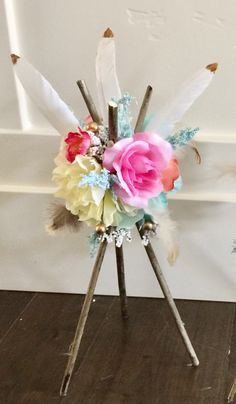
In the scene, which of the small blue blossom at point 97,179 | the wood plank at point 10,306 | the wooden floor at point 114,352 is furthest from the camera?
the wood plank at point 10,306

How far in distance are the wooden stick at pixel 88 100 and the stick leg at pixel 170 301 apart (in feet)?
0.58

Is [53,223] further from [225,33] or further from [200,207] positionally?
[225,33]

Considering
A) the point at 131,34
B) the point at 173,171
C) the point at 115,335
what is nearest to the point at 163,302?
the point at 115,335

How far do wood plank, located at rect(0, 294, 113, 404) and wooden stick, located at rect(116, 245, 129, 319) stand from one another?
0.14 ft

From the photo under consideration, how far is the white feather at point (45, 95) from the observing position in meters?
0.80

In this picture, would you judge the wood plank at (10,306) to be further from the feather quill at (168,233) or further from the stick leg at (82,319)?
the feather quill at (168,233)

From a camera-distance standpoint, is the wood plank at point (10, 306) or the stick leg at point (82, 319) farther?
the wood plank at point (10, 306)

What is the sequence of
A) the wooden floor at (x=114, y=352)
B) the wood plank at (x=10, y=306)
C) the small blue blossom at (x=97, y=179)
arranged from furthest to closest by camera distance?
the wood plank at (x=10, y=306)
the wooden floor at (x=114, y=352)
the small blue blossom at (x=97, y=179)

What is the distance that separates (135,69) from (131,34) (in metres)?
0.06

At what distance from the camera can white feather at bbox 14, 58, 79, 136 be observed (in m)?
0.80

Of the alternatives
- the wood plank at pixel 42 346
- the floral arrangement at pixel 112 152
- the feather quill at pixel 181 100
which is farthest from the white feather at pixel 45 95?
the wood plank at pixel 42 346

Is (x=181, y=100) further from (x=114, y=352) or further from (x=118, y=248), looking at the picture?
(x=114, y=352)

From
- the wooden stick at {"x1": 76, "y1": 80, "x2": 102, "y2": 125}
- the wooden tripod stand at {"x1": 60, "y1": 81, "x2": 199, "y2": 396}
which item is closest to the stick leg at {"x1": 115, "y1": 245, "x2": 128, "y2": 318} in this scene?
the wooden tripod stand at {"x1": 60, "y1": 81, "x2": 199, "y2": 396}

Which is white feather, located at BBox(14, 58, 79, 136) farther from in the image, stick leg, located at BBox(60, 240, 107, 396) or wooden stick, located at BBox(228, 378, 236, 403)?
wooden stick, located at BBox(228, 378, 236, 403)
